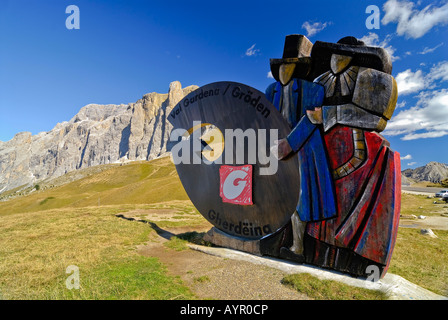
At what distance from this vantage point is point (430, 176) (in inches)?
6540

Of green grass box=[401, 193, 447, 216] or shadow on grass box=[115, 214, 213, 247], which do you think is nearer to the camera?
shadow on grass box=[115, 214, 213, 247]

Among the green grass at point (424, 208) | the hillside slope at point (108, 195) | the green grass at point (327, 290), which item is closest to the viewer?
the green grass at point (327, 290)

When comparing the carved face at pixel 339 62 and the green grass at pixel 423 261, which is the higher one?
the carved face at pixel 339 62

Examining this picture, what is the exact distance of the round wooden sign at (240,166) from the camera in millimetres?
7781

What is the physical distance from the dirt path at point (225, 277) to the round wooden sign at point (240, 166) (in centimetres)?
136

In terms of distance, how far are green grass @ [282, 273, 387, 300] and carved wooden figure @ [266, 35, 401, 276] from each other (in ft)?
2.12

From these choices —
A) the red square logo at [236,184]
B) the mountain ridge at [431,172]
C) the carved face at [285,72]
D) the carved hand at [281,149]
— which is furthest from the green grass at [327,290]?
the mountain ridge at [431,172]

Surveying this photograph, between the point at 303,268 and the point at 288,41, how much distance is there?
7.36 metres

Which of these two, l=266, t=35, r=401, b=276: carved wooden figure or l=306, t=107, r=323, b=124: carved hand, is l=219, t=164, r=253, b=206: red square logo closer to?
l=266, t=35, r=401, b=276: carved wooden figure

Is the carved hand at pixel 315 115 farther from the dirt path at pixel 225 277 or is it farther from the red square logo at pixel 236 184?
the dirt path at pixel 225 277

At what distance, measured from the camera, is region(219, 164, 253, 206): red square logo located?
329 inches

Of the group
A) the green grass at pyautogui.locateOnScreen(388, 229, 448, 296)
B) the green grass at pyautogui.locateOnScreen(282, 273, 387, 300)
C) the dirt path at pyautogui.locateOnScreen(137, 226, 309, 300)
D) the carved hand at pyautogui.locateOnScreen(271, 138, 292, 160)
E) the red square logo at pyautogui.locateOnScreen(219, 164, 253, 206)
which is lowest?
the green grass at pyautogui.locateOnScreen(388, 229, 448, 296)

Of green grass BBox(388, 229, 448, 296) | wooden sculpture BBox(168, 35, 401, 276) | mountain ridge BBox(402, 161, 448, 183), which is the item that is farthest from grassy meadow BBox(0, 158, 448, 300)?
mountain ridge BBox(402, 161, 448, 183)
